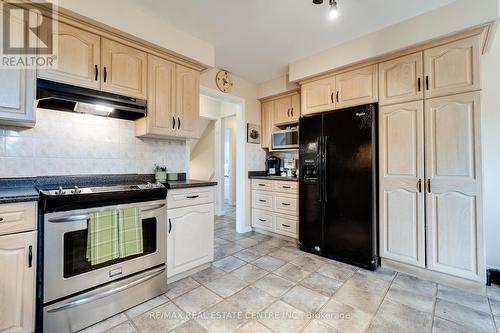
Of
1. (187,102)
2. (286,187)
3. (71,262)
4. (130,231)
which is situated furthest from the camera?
(286,187)

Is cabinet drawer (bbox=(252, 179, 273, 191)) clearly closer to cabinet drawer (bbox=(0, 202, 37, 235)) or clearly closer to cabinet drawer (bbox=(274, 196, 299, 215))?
cabinet drawer (bbox=(274, 196, 299, 215))

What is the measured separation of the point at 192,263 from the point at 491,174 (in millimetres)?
3225

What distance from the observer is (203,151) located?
545cm

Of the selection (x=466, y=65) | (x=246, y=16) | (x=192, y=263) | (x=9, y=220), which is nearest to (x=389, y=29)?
(x=466, y=65)

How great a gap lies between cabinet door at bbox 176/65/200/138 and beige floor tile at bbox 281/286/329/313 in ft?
6.35

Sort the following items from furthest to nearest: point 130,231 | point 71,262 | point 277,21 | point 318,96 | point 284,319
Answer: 1. point 318,96
2. point 277,21
3. point 130,231
4. point 284,319
5. point 71,262

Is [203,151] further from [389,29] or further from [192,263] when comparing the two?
[389,29]

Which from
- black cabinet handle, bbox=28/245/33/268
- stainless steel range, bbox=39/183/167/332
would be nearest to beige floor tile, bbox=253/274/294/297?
stainless steel range, bbox=39/183/167/332

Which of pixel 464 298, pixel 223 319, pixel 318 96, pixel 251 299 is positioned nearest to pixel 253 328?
pixel 223 319

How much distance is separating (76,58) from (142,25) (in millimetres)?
664

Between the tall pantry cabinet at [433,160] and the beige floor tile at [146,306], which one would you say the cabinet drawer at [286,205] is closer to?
the tall pantry cabinet at [433,160]

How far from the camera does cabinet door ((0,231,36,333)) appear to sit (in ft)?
4.30

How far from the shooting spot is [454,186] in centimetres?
205

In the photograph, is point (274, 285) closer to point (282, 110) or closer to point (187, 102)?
point (187, 102)
